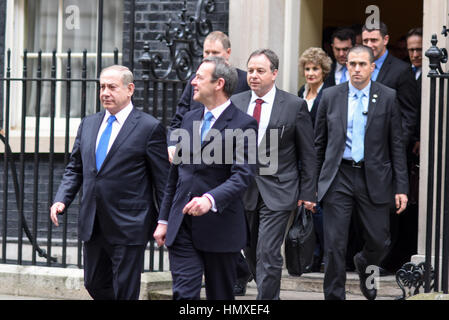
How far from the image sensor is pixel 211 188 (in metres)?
6.59

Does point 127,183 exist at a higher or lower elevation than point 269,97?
lower

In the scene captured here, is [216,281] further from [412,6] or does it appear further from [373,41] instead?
[412,6]

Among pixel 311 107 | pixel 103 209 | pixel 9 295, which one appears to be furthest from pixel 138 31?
pixel 103 209

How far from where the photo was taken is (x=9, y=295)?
368 inches

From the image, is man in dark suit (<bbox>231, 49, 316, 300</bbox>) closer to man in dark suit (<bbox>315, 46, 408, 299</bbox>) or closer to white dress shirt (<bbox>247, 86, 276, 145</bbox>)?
white dress shirt (<bbox>247, 86, 276, 145</bbox>)

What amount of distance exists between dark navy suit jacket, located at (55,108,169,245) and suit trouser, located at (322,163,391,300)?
156 cm

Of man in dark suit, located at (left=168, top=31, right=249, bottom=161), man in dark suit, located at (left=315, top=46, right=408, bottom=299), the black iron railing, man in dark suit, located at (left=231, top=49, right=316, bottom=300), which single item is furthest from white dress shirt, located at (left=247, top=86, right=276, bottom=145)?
the black iron railing

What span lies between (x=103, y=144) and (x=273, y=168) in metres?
1.50

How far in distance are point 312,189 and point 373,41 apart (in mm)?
1625

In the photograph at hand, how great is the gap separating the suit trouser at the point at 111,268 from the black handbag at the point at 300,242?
4.68ft

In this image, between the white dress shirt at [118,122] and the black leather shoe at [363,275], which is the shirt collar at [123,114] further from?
the black leather shoe at [363,275]

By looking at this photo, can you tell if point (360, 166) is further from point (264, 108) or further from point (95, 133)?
point (95, 133)

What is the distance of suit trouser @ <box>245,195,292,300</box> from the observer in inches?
314

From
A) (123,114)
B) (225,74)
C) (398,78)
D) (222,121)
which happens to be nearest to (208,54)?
(123,114)
